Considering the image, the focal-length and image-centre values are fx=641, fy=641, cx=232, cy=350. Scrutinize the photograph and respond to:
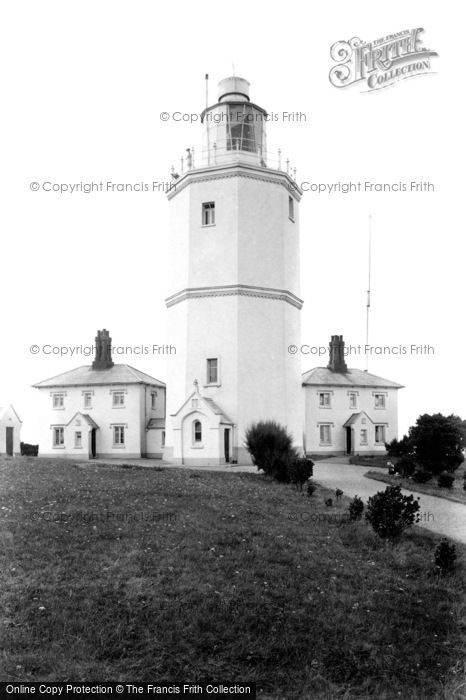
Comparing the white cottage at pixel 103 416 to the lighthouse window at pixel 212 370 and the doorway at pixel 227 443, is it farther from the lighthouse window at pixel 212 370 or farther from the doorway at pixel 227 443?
the doorway at pixel 227 443

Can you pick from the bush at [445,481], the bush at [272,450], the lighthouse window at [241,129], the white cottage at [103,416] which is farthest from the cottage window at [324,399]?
the bush at [445,481]

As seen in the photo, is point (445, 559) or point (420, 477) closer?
point (445, 559)

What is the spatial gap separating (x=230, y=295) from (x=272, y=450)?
9.07 m

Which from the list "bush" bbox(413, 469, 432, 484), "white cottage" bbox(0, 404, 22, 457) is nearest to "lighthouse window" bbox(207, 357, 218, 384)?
"bush" bbox(413, 469, 432, 484)

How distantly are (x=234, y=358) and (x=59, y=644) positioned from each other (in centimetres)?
2199

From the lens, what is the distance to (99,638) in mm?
7277

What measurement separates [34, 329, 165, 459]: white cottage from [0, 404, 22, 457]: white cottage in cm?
156

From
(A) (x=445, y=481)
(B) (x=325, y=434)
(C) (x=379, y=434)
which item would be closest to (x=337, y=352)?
(B) (x=325, y=434)

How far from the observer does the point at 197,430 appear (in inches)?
1128

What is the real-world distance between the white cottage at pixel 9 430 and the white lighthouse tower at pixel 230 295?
15.8m

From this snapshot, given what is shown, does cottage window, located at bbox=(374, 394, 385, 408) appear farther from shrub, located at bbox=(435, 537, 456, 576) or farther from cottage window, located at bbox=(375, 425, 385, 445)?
shrub, located at bbox=(435, 537, 456, 576)

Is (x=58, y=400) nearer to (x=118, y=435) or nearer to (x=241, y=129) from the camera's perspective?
(x=118, y=435)

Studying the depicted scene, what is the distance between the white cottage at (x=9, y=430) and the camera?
41.0m

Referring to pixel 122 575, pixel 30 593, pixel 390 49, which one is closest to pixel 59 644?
pixel 30 593
